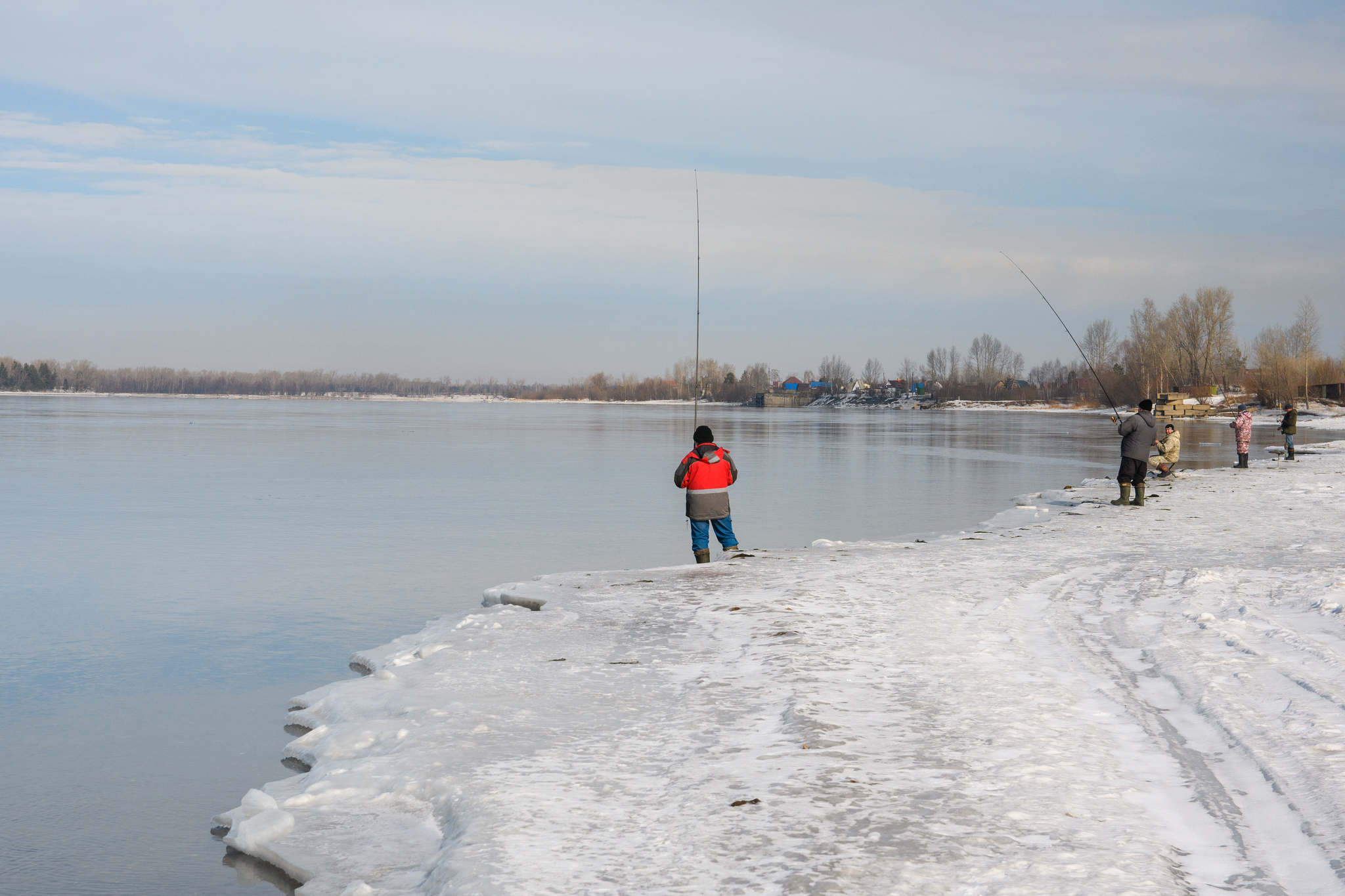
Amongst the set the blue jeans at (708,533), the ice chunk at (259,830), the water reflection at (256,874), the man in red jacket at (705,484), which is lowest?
the water reflection at (256,874)

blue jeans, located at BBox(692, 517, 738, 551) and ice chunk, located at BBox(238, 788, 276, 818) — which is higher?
blue jeans, located at BBox(692, 517, 738, 551)

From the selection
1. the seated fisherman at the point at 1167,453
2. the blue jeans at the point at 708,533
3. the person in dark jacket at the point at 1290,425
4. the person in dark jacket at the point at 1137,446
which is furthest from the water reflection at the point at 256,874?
the person in dark jacket at the point at 1290,425

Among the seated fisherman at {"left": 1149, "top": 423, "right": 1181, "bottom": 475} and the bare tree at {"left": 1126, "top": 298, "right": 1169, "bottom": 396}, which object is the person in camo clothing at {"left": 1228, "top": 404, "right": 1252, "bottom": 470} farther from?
the bare tree at {"left": 1126, "top": 298, "right": 1169, "bottom": 396}

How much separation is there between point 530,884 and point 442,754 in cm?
151

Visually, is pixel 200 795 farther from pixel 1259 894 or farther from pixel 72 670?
pixel 1259 894

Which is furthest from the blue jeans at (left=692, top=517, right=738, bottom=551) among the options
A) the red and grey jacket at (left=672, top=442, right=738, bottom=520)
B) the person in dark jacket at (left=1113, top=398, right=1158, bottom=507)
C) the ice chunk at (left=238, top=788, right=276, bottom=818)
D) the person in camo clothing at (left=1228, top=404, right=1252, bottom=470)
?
the person in camo clothing at (left=1228, top=404, right=1252, bottom=470)

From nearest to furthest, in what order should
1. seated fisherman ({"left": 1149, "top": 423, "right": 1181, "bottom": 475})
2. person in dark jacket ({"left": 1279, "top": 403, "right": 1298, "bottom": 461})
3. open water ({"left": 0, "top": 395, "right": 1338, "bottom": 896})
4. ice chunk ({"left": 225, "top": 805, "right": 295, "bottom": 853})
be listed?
ice chunk ({"left": 225, "top": 805, "right": 295, "bottom": 853}) < open water ({"left": 0, "top": 395, "right": 1338, "bottom": 896}) < seated fisherman ({"left": 1149, "top": 423, "right": 1181, "bottom": 475}) < person in dark jacket ({"left": 1279, "top": 403, "right": 1298, "bottom": 461})

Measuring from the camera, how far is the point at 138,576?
1020 centimetres

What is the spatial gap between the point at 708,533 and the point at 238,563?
5.23 meters

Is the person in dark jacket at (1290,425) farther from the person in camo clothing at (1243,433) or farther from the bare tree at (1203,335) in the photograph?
the bare tree at (1203,335)

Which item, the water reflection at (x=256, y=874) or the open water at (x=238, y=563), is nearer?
the water reflection at (x=256, y=874)

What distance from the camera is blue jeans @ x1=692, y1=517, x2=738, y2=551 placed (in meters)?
10.2

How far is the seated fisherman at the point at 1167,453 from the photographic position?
20.3 m

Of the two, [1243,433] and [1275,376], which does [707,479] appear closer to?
[1243,433]
